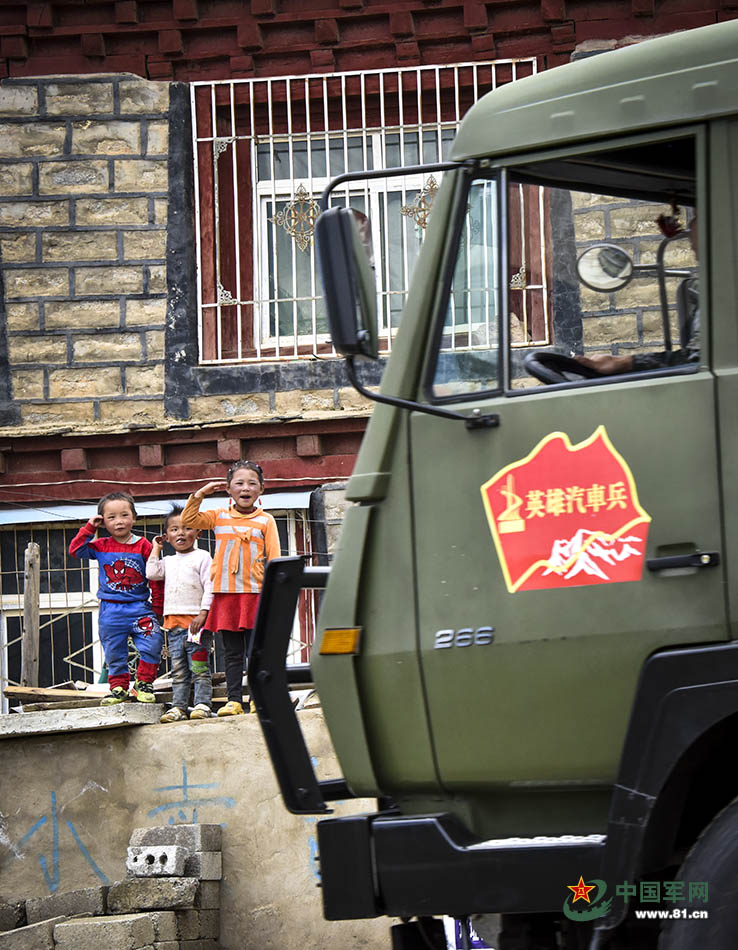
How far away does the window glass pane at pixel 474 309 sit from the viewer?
13.5ft

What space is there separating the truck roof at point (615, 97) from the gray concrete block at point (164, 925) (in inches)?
183

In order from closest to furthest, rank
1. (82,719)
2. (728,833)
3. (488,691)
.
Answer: (728,833) → (488,691) → (82,719)

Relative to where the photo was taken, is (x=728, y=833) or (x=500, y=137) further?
(x=500, y=137)

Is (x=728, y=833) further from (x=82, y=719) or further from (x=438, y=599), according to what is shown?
(x=82, y=719)

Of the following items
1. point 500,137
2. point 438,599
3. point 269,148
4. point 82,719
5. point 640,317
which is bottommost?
point 82,719

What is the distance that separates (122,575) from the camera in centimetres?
894

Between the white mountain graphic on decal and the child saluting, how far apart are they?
4598mm

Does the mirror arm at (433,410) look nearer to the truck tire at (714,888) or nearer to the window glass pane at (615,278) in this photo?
the window glass pane at (615,278)

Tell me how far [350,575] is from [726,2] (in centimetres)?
893

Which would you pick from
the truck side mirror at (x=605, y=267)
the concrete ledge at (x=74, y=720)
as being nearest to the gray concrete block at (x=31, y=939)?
the concrete ledge at (x=74, y=720)

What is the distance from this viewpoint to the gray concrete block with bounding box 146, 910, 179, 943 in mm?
7184

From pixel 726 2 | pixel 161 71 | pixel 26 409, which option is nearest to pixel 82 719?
pixel 26 409

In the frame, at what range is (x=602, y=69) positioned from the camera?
13.5 ft

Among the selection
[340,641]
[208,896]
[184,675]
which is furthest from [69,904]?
[340,641]
